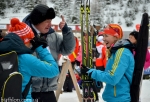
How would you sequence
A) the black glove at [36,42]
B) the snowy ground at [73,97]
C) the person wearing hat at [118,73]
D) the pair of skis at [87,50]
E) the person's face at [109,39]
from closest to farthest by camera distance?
1. the black glove at [36,42]
2. the person wearing hat at [118,73]
3. the person's face at [109,39]
4. the pair of skis at [87,50]
5. the snowy ground at [73,97]

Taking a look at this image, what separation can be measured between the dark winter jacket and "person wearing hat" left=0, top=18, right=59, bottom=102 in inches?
17.0

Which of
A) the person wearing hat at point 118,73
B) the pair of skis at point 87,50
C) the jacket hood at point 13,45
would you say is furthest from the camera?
the pair of skis at point 87,50

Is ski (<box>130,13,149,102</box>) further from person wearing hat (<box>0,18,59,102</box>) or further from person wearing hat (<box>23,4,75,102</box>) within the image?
person wearing hat (<box>0,18,59,102</box>)

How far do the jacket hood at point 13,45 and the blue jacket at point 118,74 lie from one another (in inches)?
35.6

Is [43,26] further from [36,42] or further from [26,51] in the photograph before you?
[26,51]

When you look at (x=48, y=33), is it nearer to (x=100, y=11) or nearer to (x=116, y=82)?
(x=116, y=82)

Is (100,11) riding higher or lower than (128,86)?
lower

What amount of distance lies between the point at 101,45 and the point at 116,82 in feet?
14.9

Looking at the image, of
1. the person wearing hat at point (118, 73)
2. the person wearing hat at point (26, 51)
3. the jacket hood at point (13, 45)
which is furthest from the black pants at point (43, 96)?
the jacket hood at point (13, 45)

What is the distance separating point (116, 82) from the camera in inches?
104

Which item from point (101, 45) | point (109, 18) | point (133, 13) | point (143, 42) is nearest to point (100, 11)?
point (109, 18)

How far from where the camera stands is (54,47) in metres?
2.82

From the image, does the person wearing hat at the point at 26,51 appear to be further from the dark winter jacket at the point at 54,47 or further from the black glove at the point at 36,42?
the dark winter jacket at the point at 54,47

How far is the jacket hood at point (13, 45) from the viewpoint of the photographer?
1.97m
